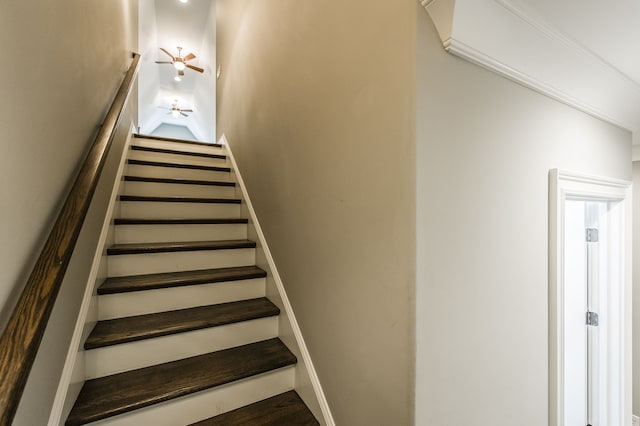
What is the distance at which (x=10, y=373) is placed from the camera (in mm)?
554

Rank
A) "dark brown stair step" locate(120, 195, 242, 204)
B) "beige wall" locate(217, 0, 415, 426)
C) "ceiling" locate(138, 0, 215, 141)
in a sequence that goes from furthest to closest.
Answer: "ceiling" locate(138, 0, 215, 141) → "dark brown stair step" locate(120, 195, 242, 204) → "beige wall" locate(217, 0, 415, 426)

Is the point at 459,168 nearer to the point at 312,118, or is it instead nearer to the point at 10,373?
the point at 312,118

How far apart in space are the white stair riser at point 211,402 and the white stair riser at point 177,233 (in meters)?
1.14

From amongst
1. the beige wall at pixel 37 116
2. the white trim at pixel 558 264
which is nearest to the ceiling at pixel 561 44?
the white trim at pixel 558 264

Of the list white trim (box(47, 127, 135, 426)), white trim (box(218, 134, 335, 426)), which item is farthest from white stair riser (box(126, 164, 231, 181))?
white trim (box(47, 127, 135, 426))

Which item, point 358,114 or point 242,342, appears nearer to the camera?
point 358,114

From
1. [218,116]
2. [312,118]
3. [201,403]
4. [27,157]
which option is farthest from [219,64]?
[201,403]

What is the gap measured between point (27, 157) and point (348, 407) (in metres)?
1.35

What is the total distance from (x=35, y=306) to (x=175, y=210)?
169 centimetres

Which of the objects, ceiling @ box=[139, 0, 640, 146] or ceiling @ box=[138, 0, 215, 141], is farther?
ceiling @ box=[138, 0, 215, 141]

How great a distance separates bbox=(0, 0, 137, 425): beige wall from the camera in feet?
2.32

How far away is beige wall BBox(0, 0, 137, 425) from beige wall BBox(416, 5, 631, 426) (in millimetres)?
1072

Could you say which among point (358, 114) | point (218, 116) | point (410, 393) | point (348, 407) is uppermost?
point (218, 116)

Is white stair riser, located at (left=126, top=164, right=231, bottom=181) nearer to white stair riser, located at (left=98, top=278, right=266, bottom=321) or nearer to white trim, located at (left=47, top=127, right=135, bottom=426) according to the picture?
white trim, located at (left=47, top=127, right=135, bottom=426)
